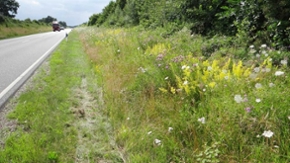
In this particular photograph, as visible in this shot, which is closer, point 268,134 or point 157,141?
point 268,134

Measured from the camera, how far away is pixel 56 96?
479 cm

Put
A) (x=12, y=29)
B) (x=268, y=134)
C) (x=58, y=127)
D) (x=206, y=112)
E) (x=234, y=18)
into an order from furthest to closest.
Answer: (x=12, y=29) < (x=234, y=18) < (x=58, y=127) < (x=206, y=112) < (x=268, y=134)

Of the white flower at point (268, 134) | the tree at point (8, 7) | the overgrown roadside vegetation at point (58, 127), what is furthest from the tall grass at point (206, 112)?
the tree at point (8, 7)

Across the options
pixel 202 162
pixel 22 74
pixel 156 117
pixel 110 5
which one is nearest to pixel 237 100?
pixel 202 162

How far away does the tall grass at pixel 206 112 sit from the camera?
2.35 metres

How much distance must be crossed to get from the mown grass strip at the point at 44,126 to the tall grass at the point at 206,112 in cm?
68

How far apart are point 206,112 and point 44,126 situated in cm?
225

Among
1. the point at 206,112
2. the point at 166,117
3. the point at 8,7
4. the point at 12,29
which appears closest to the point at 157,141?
the point at 166,117

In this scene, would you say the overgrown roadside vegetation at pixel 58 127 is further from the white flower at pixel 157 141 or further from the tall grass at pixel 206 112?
the white flower at pixel 157 141

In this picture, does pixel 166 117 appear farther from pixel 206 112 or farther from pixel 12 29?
pixel 12 29

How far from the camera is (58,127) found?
11.3 feet

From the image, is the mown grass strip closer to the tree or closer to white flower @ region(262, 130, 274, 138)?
white flower @ region(262, 130, 274, 138)

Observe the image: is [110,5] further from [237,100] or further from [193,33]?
[237,100]

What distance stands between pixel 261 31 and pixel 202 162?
12.1 feet
